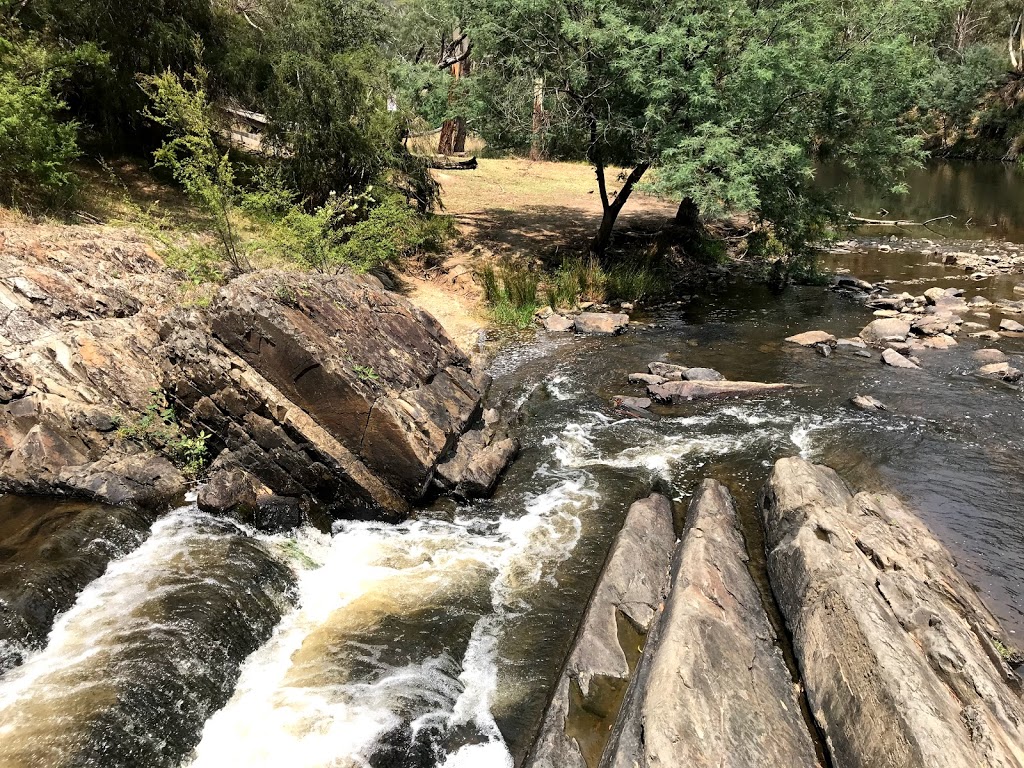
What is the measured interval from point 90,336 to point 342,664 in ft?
20.9

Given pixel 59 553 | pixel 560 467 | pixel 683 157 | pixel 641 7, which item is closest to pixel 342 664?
pixel 59 553

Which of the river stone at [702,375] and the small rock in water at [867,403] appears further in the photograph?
the river stone at [702,375]

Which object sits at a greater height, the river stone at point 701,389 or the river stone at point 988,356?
the river stone at point 988,356

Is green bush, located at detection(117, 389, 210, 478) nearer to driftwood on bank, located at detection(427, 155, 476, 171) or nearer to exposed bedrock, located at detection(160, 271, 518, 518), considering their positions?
exposed bedrock, located at detection(160, 271, 518, 518)

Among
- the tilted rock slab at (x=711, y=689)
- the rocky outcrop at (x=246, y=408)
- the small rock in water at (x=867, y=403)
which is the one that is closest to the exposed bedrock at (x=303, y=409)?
the rocky outcrop at (x=246, y=408)

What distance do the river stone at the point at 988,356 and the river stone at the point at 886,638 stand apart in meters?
6.59

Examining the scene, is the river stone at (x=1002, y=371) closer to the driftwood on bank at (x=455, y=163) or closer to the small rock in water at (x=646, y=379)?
the small rock in water at (x=646, y=379)

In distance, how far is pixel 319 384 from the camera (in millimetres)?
8016

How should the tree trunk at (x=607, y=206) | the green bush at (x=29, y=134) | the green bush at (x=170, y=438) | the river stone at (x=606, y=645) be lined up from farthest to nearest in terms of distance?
the tree trunk at (x=607, y=206)
the green bush at (x=29, y=134)
the green bush at (x=170, y=438)
the river stone at (x=606, y=645)

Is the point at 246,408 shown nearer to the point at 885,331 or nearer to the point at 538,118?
the point at 538,118

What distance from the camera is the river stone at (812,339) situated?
42.9 feet

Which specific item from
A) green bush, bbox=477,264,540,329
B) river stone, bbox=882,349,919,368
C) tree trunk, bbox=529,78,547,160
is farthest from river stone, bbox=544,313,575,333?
river stone, bbox=882,349,919,368

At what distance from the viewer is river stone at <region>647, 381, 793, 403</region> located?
10.9 meters

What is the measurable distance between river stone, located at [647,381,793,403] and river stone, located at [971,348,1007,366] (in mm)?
3986
